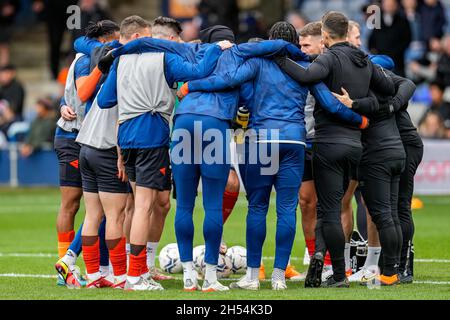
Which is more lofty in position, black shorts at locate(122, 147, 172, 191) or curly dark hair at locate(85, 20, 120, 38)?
curly dark hair at locate(85, 20, 120, 38)

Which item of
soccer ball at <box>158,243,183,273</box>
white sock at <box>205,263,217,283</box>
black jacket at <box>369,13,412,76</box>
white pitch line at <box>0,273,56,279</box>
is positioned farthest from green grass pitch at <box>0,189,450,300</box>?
black jacket at <box>369,13,412,76</box>

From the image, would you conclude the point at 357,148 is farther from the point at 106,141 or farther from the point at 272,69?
the point at 106,141

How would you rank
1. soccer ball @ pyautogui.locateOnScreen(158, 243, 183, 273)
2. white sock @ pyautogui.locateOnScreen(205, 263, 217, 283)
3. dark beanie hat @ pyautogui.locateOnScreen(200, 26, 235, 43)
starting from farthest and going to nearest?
1. soccer ball @ pyautogui.locateOnScreen(158, 243, 183, 273)
2. dark beanie hat @ pyautogui.locateOnScreen(200, 26, 235, 43)
3. white sock @ pyautogui.locateOnScreen(205, 263, 217, 283)

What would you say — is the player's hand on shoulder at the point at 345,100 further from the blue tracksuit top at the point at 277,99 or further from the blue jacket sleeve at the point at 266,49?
the blue jacket sleeve at the point at 266,49

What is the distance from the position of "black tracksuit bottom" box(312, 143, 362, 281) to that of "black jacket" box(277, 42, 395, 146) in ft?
0.29

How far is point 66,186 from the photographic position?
11.1m

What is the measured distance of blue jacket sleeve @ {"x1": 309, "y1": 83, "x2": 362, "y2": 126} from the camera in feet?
Result: 32.1

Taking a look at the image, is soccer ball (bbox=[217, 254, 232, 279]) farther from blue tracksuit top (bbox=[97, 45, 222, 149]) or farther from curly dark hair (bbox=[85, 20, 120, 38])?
curly dark hair (bbox=[85, 20, 120, 38])

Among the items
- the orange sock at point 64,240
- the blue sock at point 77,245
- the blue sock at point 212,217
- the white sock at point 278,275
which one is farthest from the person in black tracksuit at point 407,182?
the orange sock at point 64,240

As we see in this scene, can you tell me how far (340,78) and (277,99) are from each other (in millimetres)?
595

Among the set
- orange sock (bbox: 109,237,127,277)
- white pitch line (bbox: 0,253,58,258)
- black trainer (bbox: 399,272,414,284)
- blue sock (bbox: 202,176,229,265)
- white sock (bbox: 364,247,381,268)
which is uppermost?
blue sock (bbox: 202,176,229,265)

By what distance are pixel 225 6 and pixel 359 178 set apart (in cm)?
1493

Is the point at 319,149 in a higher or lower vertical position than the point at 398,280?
higher
